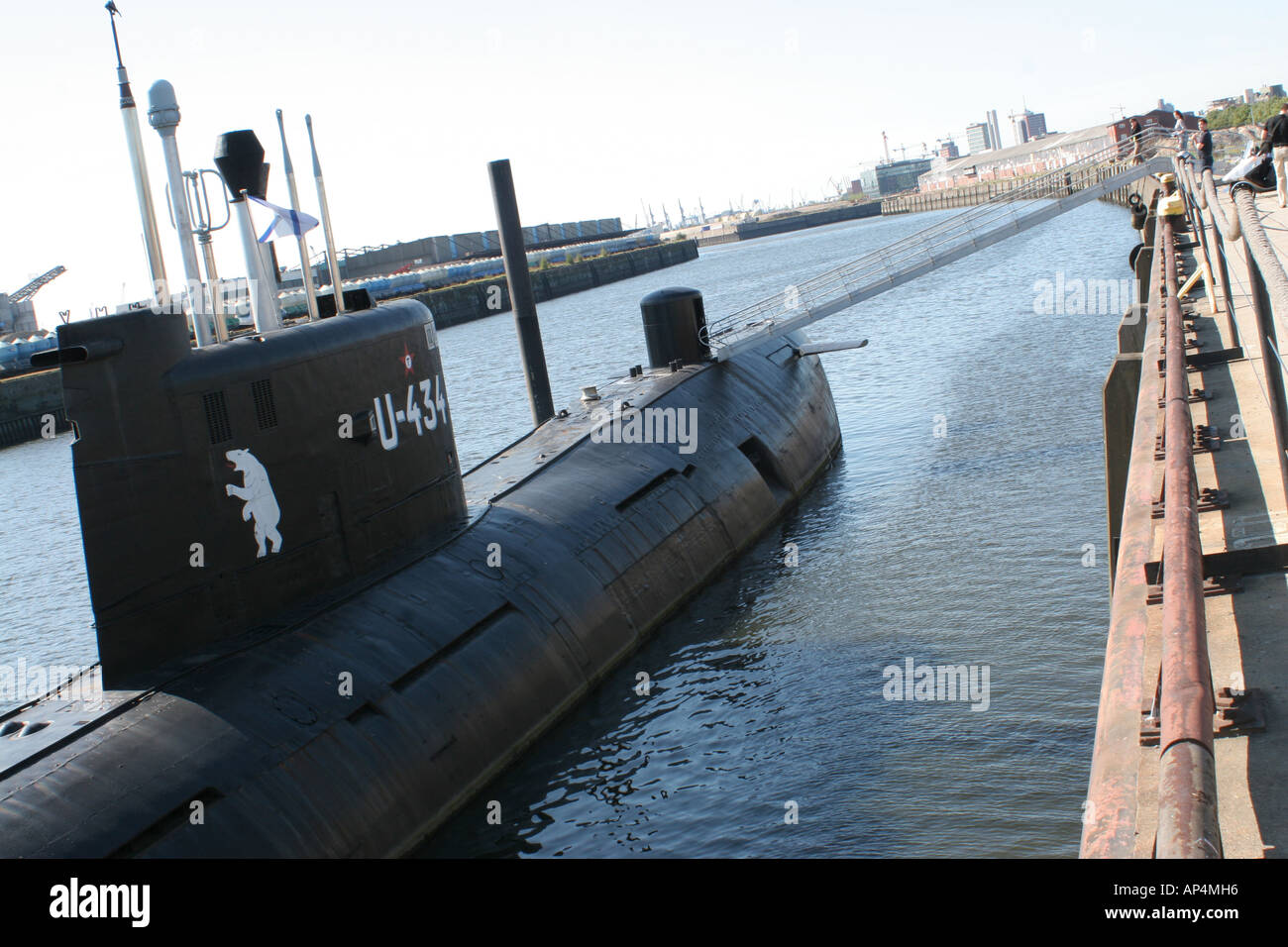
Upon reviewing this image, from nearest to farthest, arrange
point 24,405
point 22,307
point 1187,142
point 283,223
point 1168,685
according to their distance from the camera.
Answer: point 1168,685 < point 283,223 < point 1187,142 < point 24,405 < point 22,307

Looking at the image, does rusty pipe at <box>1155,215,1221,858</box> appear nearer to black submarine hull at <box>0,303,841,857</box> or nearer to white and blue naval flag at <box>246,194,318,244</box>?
black submarine hull at <box>0,303,841,857</box>

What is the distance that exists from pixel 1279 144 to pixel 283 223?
16512mm

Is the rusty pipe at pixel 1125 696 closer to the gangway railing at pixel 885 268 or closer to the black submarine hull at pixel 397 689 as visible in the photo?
the black submarine hull at pixel 397 689

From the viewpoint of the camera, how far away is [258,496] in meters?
11.2

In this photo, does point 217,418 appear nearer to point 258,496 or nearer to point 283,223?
point 258,496

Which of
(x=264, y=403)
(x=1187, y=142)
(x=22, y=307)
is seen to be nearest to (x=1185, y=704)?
(x=264, y=403)

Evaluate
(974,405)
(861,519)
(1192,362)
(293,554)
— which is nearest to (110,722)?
(293,554)

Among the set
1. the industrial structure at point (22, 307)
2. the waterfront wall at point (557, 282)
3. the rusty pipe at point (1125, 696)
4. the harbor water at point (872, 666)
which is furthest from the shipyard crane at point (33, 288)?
the rusty pipe at point (1125, 696)

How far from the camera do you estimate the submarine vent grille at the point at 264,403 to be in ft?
37.0

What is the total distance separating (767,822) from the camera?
11.2 metres

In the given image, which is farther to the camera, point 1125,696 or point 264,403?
point 264,403

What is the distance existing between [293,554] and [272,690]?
1736 mm
